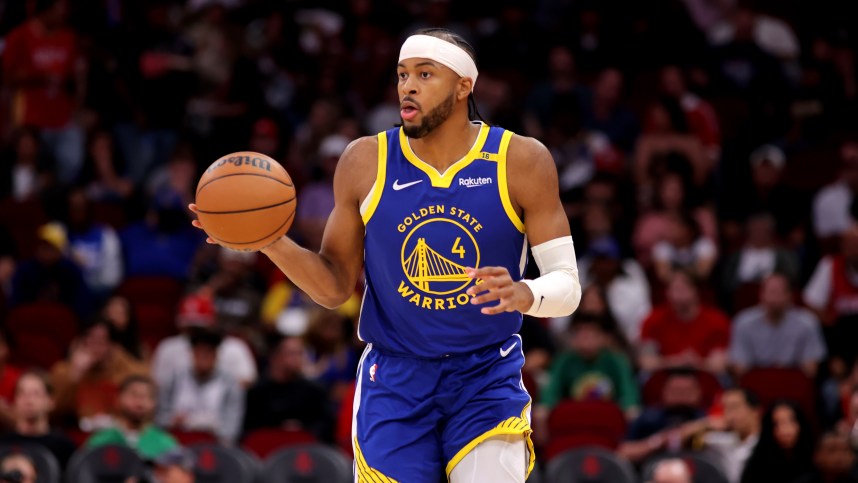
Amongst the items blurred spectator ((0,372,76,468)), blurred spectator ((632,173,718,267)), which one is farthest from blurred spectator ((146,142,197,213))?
blurred spectator ((632,173,718,267))

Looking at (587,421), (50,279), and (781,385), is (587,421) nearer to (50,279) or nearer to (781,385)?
(781,385)

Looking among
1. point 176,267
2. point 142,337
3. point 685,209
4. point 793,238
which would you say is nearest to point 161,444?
point 142,337

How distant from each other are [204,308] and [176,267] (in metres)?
1.93

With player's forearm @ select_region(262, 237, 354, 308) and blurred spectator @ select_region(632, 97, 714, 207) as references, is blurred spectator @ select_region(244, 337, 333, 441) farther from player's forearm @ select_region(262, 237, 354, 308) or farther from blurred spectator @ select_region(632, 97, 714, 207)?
player's forearm @ select_region(262, 237, 354, 308)

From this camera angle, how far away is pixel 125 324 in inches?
448

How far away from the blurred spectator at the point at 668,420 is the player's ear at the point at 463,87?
203 inches

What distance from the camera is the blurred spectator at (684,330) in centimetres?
1183

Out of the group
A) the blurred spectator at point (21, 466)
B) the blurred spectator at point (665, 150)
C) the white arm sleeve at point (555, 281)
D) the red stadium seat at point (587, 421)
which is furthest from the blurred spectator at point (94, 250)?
the white arm sleeve at point (555, 281)

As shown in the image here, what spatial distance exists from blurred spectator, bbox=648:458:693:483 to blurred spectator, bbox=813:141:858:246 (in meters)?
5.67

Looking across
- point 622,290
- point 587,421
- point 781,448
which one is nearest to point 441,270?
point 781,448

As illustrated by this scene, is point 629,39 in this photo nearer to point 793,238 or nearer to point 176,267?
point 793,238

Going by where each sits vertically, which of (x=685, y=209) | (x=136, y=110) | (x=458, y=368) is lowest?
(x=458, y=368)

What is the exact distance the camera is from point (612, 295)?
496 inches

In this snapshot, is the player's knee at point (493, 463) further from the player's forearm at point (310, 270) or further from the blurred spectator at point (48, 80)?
the blurred spectator at point (48, 80)
